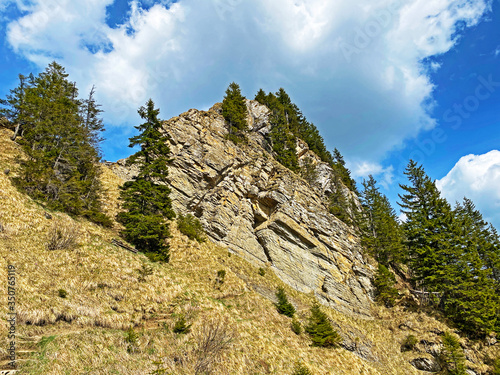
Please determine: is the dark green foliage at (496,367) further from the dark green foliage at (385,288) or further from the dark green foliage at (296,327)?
the dark green foliage at (296,327)

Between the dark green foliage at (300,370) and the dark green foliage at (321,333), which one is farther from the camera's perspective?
the dark green foliage at (321,333)

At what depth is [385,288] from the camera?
35.1m

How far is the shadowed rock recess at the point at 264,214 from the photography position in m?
32.3

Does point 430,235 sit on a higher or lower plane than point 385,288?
higher

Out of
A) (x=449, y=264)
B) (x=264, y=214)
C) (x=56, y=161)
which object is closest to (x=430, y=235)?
(x=449, y=264)

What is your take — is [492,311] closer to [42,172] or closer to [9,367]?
[9,367]

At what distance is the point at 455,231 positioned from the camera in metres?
33.7

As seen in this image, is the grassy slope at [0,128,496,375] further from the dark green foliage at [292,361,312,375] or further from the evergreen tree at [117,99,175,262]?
the evergreen tree at [117,99,175,262]

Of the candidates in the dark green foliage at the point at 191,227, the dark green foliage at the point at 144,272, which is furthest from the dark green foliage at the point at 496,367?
the dark green foliage at the point at 144,272

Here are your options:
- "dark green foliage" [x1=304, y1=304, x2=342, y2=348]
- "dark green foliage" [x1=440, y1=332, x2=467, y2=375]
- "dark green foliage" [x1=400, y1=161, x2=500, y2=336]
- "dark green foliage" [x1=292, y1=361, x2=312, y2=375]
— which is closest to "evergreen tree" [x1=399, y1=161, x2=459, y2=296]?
"dark green foliage" [x1=400, y1=161, x2=500, y2=336]

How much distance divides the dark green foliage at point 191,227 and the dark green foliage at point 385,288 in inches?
1009

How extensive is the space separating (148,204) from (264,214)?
53.5 feet

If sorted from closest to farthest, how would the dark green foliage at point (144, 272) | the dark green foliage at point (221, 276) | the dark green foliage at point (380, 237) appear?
the dark green foliage at point (144, 272) < the dark green foliage at point (221, 276) < the dark green foliage at point (380, 237)

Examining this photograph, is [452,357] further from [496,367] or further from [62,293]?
[62,293]
